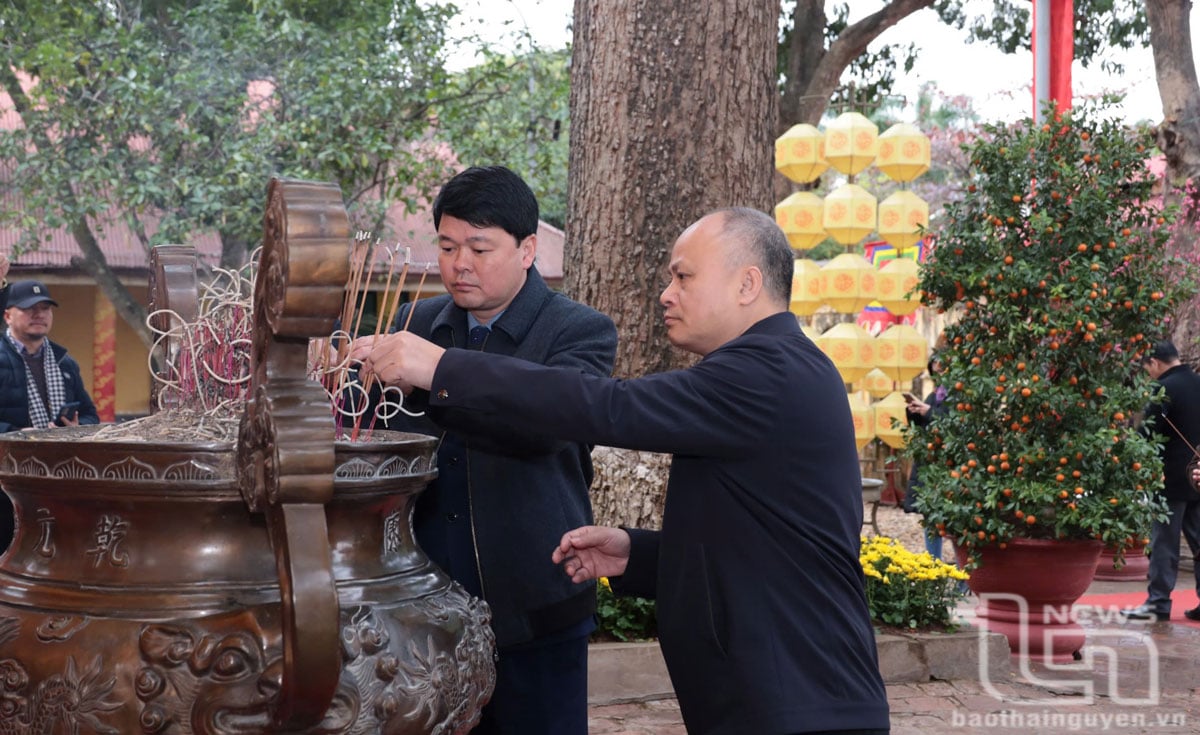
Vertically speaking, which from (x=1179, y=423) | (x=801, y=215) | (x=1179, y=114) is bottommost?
(x=1179, y=423)

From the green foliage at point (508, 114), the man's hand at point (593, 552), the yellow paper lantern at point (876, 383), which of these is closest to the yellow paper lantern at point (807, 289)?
the yellow paper lantern at point (876, 383)

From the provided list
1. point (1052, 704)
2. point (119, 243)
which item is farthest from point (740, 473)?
point (119, 243)

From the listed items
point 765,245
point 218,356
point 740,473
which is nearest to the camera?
point 218,356

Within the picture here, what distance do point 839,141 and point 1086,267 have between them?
11.9 feet

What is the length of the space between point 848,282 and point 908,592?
486 centimetres

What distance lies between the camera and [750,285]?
84.1 inches

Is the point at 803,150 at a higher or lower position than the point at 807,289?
higher

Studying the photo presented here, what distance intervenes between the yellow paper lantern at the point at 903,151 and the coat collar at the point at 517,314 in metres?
7.73

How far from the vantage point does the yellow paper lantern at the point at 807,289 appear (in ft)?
33.0

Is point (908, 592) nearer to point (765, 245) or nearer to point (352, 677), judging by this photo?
point (765, 245)

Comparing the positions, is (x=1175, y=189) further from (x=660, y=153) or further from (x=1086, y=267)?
(x=660, y=153)

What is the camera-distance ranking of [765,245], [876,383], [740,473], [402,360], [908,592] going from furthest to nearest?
[876,383]
[908,592]
[765,245]
[740,473]
[402,360]

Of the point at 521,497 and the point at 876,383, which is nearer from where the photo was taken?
the point at 521,497

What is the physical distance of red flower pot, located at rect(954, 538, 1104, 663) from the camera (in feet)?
20.4
